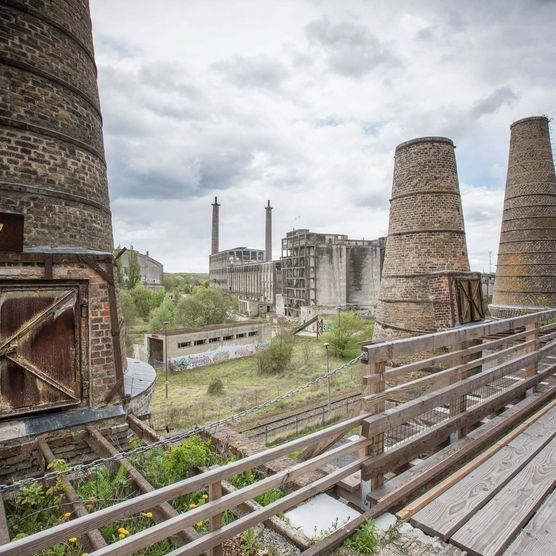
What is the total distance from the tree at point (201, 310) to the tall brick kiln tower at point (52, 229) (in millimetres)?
32284

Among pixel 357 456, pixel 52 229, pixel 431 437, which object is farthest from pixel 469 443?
pixel 52 229

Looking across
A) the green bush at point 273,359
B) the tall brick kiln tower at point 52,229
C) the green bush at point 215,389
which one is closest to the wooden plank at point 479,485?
the tall brick kiln tower at point 52,229

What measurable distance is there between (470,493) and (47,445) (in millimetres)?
4784

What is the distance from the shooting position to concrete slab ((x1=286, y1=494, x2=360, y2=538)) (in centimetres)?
261

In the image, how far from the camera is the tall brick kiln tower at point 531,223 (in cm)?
1656

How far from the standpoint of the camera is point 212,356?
98.7 ft

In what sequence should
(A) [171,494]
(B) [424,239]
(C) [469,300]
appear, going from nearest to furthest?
(A) [171,494], (C) [469,300], (B) [424,239]

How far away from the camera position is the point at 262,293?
62.4m

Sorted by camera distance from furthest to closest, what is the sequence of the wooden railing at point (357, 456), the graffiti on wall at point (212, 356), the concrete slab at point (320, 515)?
the graffiti on wall at point (212, 356) < the concrete slab at point (320, 515) < the wooden railing at point (357, 456)

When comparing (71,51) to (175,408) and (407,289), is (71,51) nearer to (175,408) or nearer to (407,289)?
(407,289)

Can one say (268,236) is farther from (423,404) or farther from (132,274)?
(423,404)

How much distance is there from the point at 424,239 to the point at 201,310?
31.7 metres

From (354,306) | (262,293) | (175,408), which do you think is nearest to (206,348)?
(175,408)

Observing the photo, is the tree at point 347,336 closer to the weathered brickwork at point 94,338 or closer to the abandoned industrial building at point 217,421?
the abandoned industrial building at point 217,421
